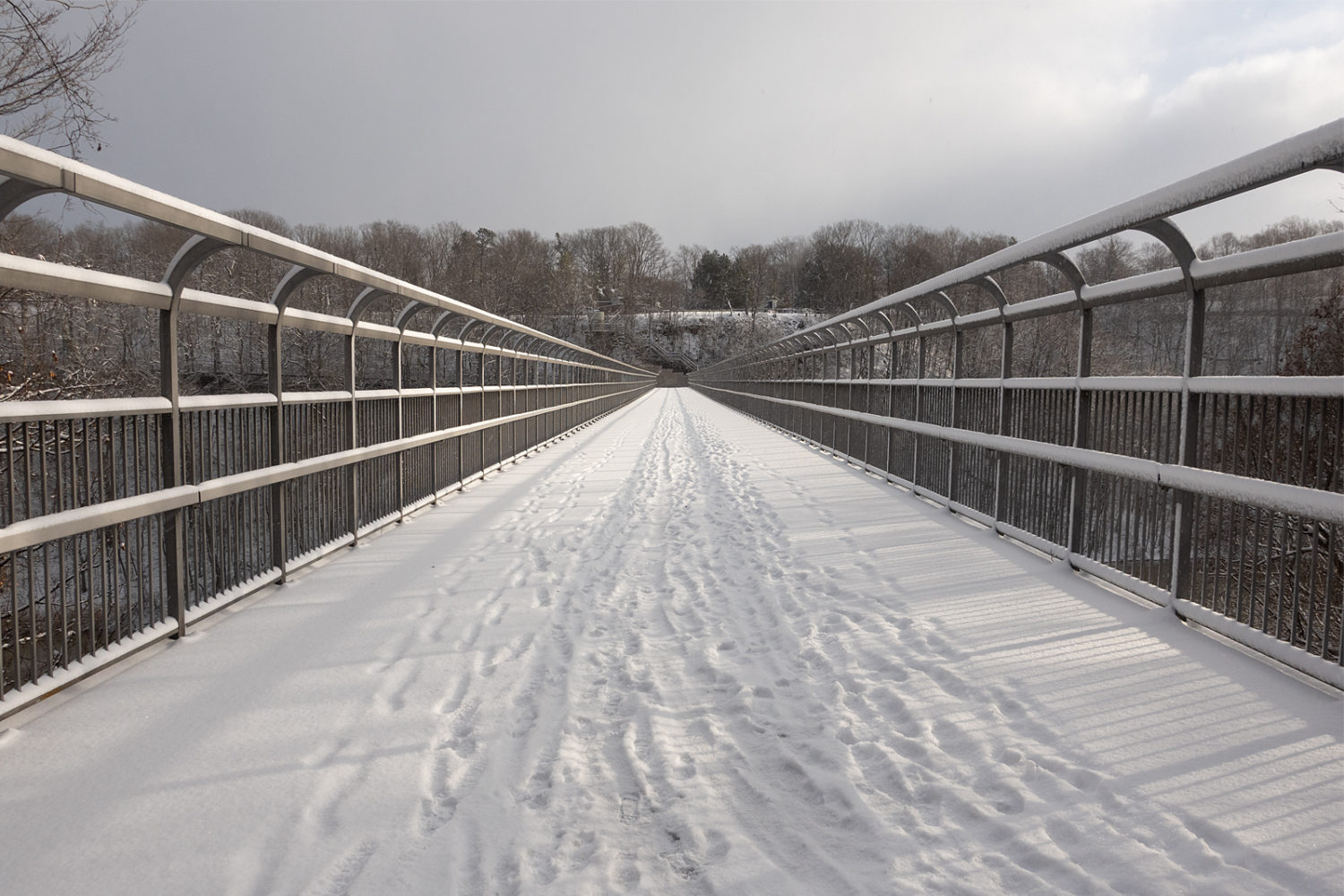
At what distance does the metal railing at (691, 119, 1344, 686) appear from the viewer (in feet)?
10.0

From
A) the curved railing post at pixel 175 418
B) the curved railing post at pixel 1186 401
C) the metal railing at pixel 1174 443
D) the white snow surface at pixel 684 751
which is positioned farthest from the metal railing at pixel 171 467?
the curved railing post at pixel 1186 401

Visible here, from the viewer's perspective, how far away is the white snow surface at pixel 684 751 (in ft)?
6.63

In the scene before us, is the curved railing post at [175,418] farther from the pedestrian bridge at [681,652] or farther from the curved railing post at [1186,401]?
the curved railing post at [1186,401]

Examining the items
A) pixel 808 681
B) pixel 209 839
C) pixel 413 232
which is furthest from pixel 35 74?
pixel 413 232

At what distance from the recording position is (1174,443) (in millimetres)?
3930

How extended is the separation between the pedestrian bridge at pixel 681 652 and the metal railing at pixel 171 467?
0.02m

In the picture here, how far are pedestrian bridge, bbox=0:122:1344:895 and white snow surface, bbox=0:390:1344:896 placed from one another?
0.01 metres

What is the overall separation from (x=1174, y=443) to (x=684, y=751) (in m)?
3.11

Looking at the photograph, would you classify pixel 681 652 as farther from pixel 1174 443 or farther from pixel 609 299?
pixel 609 299

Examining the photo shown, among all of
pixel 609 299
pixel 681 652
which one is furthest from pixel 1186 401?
pixel 609 299

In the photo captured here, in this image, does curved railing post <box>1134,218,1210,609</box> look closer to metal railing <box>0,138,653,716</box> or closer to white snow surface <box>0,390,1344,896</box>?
white snow surface <box>0,390,1344,896</box>

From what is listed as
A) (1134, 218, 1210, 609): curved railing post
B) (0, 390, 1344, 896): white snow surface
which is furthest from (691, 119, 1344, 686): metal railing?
(0, 390, 1344, 896): white snow surface

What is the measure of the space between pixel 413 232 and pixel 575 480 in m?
67.3

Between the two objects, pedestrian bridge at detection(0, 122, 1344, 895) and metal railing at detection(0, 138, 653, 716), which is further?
metal railing at detection(0, 138, 653, 716)
